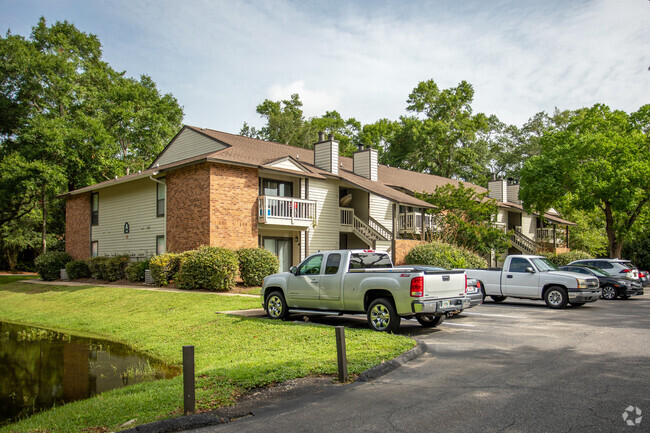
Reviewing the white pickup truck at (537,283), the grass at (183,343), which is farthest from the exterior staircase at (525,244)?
the grass at (183,343)

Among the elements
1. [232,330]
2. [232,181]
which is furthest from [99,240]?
[232,330]

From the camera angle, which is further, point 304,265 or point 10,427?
point 304,265

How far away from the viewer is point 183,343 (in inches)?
493

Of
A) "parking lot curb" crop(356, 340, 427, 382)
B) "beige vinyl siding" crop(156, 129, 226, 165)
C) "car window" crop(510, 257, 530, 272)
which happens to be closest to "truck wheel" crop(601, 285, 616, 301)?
"car window" crop(510, 257, 530, 272)

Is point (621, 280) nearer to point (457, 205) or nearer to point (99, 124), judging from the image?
point (457, 205)

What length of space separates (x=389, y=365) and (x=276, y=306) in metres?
5.80

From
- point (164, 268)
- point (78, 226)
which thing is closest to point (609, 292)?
point (164, 268)

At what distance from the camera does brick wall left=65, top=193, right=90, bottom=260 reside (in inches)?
1270

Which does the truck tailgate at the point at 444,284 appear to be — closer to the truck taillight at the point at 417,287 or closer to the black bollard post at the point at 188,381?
the truck taillight at the point at 417,287

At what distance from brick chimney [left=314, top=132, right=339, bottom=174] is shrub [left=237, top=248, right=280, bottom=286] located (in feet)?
29.2

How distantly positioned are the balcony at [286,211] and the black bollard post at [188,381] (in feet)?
58.5

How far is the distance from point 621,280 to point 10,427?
20819mm

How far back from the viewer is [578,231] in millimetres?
43531

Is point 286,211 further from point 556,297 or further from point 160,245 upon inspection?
point 556,297
